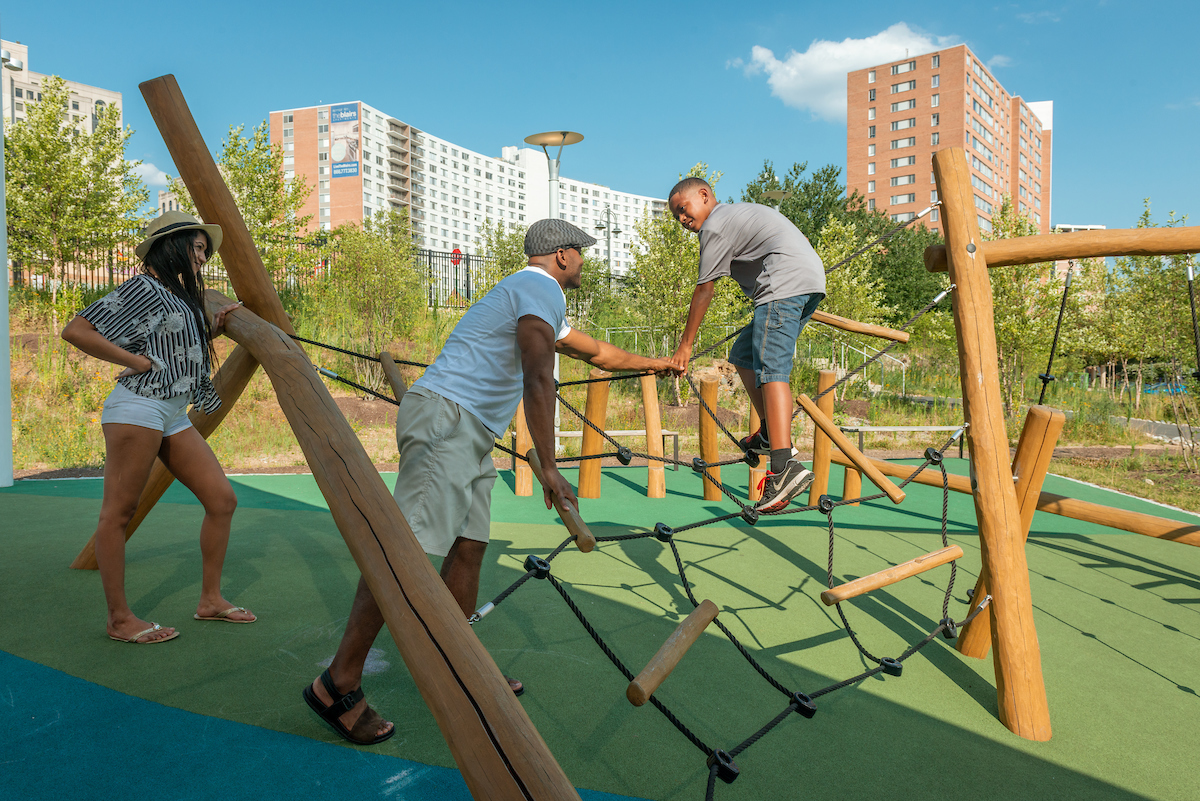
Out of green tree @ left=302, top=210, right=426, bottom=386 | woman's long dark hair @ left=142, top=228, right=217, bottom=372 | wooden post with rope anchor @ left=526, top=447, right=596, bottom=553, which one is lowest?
wooden post with rope anchor @ left=526, top=447, right=596, bottom=553

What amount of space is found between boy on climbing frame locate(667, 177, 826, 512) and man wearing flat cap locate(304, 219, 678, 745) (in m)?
1.28

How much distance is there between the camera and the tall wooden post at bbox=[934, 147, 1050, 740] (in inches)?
104

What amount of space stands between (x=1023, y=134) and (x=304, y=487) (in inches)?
4107

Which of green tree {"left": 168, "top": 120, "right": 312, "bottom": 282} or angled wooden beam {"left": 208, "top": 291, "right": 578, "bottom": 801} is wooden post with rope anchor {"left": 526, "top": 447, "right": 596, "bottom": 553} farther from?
green tree {"left": 168, "top": 120, "right": 312, "bottom": 282}

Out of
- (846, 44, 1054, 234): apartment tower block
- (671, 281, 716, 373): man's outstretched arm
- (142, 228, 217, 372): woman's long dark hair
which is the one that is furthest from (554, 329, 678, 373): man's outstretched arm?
(846, 44, 1054, 234): apartment tower block

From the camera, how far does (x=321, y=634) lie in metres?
3.27

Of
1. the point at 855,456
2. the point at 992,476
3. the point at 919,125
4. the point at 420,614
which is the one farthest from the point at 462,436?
the point at 919,125

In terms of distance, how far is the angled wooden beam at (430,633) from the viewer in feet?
4.13

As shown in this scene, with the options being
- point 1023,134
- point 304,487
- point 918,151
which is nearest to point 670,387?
point 304,487

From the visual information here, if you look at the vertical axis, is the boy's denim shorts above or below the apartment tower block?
below

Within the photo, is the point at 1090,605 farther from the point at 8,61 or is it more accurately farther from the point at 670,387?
the point at 8,61

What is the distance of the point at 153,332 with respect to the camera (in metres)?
2.90

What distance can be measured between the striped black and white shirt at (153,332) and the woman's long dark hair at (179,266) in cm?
3

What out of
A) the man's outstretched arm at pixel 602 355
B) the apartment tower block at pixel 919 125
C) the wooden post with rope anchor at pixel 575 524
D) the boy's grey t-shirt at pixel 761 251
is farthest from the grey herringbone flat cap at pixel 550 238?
the apartment tower block at pixel 919 125
